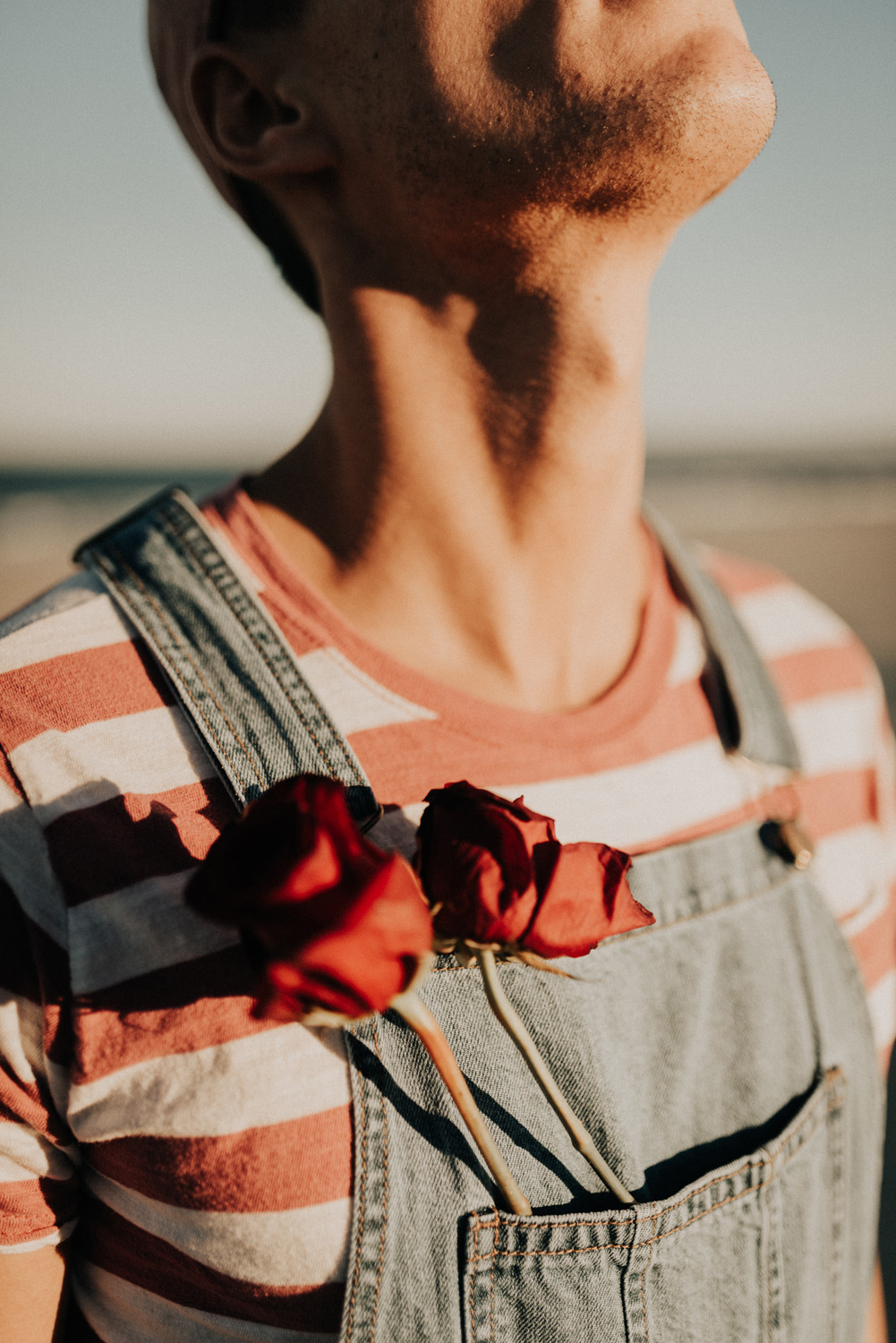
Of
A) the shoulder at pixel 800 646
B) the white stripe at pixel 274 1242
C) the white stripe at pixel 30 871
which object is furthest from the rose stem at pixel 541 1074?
the shoulder at pixel 800 646

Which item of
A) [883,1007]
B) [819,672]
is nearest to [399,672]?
[819,672]

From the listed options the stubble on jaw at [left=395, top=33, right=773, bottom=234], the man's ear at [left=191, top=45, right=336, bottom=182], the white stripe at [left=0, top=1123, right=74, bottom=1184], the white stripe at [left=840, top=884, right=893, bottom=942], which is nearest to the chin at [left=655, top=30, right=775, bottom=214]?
the stubble on jaw at [left=395, top=33, right=773, bottom=234]

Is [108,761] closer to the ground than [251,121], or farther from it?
closer to the ground

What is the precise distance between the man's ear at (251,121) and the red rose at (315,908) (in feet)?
3.10

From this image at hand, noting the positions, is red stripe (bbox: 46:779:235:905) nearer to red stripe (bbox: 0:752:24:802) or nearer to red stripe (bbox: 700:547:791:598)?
red stripe (bbox: 0:752:24:802)

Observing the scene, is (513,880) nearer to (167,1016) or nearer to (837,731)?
(167,1016)

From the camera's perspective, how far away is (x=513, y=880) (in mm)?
809

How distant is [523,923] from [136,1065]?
475 millimetres

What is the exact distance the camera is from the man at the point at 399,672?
3.17 feet

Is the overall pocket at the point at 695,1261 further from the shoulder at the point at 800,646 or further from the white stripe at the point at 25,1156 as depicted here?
the shoulder at the point at 800,646

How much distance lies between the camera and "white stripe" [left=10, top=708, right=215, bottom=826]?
3.28 feet

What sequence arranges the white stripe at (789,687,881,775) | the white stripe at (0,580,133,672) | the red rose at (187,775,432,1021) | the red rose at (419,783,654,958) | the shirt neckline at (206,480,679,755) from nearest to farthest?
the red rose at (187,775,432,1021) → the red rose at (419,783,654,958) → the white stripe at (0,580,133,672) → the shirt neckline at (206,480,679,755) → the white stripe at (789,687,881,775)

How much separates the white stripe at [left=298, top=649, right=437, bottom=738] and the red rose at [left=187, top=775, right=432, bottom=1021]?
38cm

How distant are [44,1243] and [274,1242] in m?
0.30
